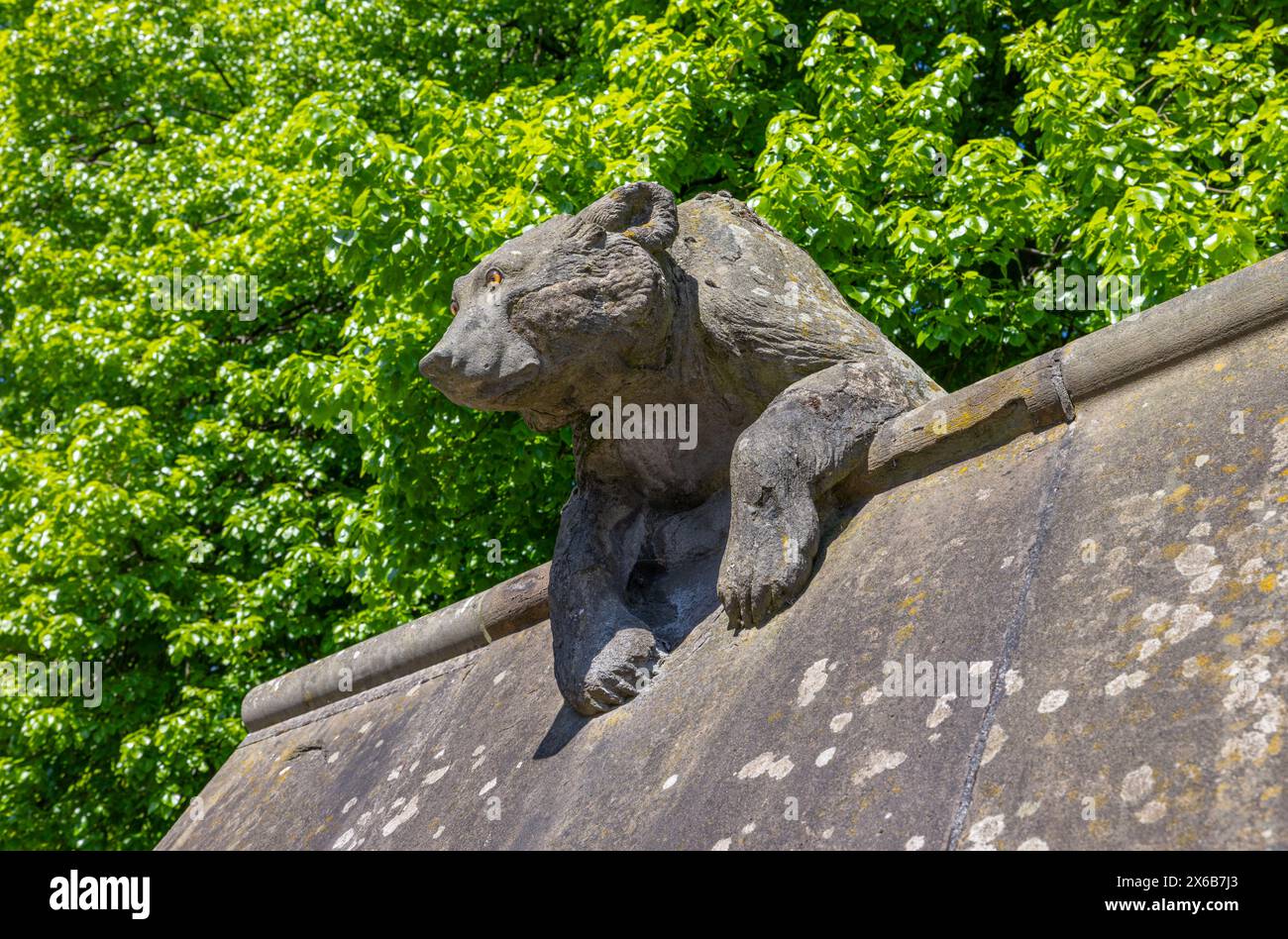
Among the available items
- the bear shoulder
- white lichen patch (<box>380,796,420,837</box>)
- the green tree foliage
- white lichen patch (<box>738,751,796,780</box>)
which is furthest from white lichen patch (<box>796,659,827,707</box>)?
the green tree foliage

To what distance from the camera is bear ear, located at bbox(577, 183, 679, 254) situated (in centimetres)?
389

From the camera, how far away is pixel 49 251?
12.5 m

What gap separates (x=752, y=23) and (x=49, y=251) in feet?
22.4

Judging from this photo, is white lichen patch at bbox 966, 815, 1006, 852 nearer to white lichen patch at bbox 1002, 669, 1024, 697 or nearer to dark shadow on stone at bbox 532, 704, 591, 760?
white lichen patch at bbox 1002, 669, 1024, 697

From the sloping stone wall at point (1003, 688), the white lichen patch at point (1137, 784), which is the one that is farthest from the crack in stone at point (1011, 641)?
the white lichen patch at point (1137, 784)

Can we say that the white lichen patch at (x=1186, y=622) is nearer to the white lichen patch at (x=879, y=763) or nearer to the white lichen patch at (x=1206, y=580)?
the white lichen patch at (x=1206, y=580)

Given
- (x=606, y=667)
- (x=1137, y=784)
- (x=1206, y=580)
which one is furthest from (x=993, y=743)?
(x=606, y=667)

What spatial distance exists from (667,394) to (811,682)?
43.9 inches

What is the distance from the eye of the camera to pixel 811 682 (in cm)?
316

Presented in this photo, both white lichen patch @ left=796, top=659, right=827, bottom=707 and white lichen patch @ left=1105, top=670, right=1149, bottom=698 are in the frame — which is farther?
white lichen patch @ left=796, top=659, right=827, bottom=707

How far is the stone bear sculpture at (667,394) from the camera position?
362 centimetres

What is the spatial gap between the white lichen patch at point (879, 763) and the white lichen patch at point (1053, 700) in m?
0.29

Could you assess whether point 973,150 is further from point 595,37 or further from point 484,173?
point 595,37

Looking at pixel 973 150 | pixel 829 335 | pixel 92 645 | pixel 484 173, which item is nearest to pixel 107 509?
pixel 92 645
